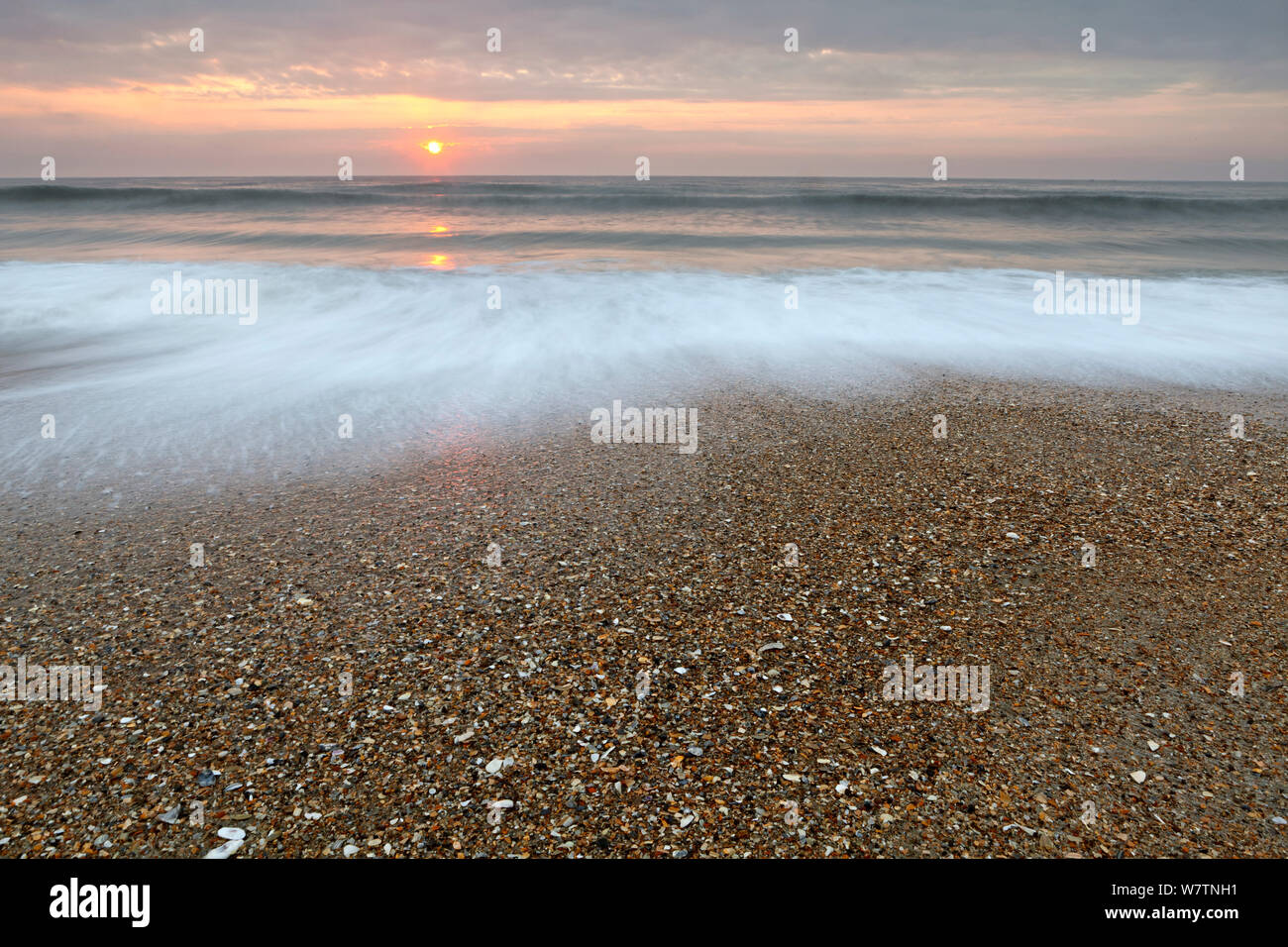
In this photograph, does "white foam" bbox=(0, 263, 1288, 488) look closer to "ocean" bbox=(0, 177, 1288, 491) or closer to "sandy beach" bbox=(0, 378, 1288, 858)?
"ocean" bbox=(0, 177, 1288, 491)

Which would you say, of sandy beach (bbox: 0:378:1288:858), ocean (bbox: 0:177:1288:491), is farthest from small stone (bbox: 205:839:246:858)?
ocean (bbox: 0:177:1288:491)

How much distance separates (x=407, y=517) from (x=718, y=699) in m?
2.51

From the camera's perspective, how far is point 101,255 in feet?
60.4

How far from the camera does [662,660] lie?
327cm

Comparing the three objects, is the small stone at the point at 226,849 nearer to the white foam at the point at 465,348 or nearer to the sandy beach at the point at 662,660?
the sandy beach at the point at 662,660

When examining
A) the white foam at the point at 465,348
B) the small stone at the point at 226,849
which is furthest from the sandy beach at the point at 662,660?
the white foam at the point at 465,348

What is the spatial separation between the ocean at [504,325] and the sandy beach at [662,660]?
2.01 meters

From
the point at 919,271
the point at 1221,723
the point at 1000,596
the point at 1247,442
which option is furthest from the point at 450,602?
the point at 919,271

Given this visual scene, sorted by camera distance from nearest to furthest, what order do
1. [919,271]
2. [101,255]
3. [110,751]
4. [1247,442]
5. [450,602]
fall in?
[110,751]
[450,602]
[1247,442]
[919,271]
[101,255]

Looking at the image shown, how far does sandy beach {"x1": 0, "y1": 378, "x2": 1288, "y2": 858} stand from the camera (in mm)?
2461

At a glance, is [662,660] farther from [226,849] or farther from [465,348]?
[465,348]

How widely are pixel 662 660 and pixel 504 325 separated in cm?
866

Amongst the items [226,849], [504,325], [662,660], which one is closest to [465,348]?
[504,325]

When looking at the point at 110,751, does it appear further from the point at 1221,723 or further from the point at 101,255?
the point at 101,255
